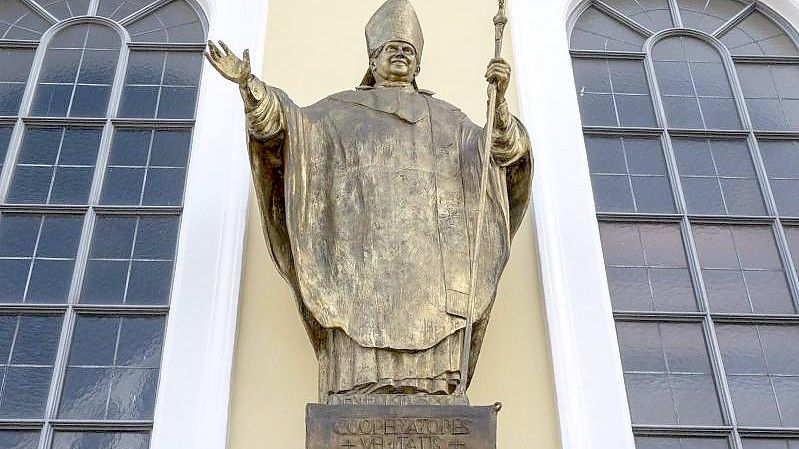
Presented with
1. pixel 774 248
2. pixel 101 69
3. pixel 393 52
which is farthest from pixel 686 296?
pixel 101 69

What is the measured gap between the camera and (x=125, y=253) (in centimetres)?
675

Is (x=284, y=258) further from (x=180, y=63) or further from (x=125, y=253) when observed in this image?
(x=180, y=63)

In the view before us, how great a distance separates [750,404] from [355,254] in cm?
244

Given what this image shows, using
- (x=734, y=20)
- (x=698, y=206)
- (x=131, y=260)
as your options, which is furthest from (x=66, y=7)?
(x=734, y=20)

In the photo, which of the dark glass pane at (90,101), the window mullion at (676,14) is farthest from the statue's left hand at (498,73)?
the window mullion at (676,14)

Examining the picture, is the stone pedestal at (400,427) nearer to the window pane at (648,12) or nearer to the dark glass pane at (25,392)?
the dark glass pane at (25,392)

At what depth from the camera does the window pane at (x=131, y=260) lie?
6.57 meters

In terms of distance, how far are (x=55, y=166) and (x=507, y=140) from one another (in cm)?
298

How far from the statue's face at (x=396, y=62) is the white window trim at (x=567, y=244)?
111 cm

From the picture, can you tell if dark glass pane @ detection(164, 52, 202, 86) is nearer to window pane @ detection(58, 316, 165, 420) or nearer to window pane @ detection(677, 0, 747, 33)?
window pane @ detection(58, 316, 165, 420)

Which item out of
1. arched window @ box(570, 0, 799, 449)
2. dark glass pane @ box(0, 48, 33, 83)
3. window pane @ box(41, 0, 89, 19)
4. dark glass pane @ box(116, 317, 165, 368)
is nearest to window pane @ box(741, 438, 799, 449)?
arched window @ box(570, 0, 799, 449)

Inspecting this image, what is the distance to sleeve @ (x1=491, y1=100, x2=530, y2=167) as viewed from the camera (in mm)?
5891

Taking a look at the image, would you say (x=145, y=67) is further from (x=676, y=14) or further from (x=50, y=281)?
(x=676, y=14)

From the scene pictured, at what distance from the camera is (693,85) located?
313 inches
